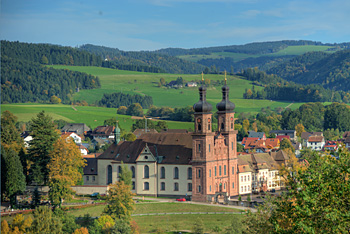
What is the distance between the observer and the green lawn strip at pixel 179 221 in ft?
254

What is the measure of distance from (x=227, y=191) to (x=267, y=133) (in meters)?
77.3

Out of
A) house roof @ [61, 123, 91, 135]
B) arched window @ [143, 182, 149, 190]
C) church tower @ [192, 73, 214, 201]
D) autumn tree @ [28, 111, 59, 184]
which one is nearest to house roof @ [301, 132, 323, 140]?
house roof @ [61, 123, 91, 135]

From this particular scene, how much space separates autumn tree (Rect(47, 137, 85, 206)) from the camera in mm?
84688

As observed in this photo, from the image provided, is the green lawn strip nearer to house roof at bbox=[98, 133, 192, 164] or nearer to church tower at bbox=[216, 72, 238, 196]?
church tower at bbox=[216, 72, 238, 196]

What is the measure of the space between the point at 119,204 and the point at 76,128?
93.4 m

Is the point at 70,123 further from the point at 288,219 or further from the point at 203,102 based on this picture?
the point at 288,219

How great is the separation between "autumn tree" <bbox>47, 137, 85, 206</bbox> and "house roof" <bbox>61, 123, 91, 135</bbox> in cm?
7774

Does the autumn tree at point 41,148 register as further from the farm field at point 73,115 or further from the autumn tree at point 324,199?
the farm field at point 73,115

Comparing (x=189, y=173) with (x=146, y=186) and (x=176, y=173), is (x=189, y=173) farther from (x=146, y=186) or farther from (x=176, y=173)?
(x=146, y=186)

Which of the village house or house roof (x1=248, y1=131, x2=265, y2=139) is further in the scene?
the village house

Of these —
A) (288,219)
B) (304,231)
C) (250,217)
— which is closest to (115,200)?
(250,217)

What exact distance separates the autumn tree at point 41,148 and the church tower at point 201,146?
1829 cm

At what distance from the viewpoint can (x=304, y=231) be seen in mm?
35438

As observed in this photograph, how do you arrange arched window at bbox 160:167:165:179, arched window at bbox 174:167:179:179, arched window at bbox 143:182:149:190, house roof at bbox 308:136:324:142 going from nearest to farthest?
arched window at bbox 174:167:179:179
arched window at bbox 160:167:165:179
arched window at bbox 143:182:149:190
house roof at bbox 308:136:324:142
